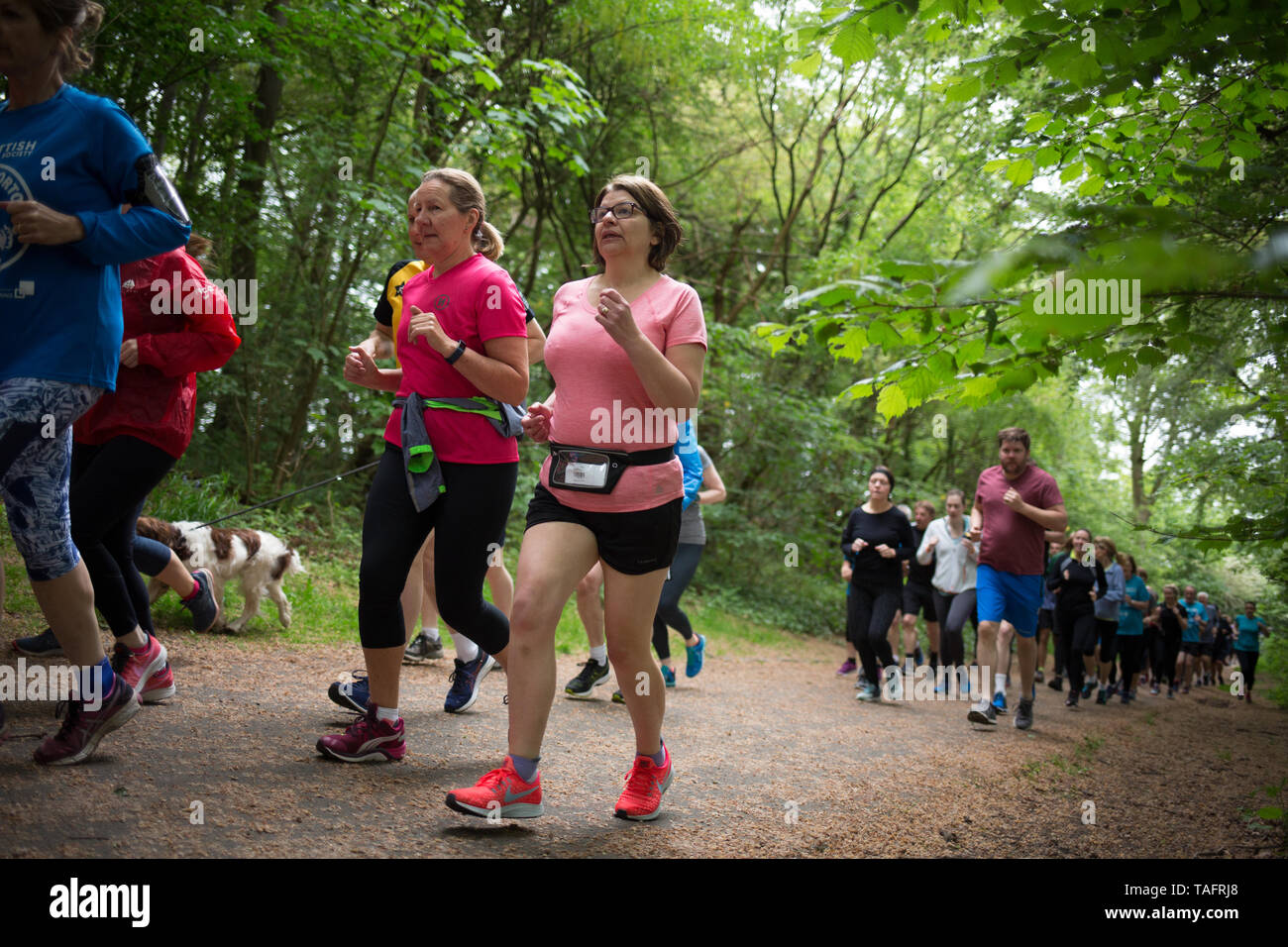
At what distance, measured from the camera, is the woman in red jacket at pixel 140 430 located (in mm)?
4016

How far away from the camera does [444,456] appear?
3787 millimetres

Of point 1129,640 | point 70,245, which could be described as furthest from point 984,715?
point 70,245

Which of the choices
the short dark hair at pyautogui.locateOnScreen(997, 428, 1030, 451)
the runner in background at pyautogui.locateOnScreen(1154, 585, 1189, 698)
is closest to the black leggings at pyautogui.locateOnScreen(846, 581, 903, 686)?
the short dark hair at pyautogui.locateOnScreen(997, 428, 1030, 451)

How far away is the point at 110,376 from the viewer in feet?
10.8

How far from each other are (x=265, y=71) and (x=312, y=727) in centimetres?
996

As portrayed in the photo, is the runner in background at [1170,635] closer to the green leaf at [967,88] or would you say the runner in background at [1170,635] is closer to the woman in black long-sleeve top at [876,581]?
the woman in black long-sleeve top at [876,581]

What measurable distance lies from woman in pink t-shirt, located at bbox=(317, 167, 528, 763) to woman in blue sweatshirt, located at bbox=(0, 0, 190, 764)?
0.99 meters

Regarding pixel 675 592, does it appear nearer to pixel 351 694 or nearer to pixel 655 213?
pixel 351 694

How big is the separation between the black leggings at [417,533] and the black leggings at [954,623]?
21.1 feet

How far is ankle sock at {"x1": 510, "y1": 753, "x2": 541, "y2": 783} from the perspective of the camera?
10.6ft

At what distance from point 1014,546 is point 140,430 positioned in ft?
21.2

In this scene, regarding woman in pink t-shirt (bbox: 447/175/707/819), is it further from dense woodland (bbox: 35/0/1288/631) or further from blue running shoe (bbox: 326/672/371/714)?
blue running shoe (bbox: 326/672/371/714)

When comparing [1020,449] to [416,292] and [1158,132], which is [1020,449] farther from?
[416,292]
